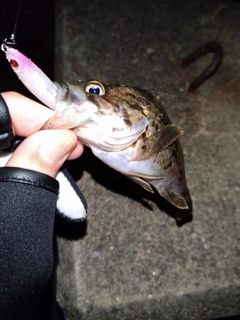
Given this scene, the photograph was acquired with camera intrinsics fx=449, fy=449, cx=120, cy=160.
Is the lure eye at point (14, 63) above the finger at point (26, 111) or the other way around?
above

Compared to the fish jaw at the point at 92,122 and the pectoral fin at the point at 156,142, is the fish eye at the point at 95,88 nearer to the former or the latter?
the fish jaw at the point at 92,122

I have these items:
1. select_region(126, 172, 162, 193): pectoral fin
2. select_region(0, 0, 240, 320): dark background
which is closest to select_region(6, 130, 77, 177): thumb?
select_region(126, 172, 162, 193): pectoral fin

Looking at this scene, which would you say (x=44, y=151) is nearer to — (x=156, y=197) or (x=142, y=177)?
(x=142, y=177)

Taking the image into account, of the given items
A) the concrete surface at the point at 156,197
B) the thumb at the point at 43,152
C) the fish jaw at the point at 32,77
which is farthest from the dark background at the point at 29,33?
the thumb at the point at 43,152

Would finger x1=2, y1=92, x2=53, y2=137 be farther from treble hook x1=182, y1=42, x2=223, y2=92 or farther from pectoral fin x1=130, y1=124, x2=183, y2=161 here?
treble hook x1=182, y1=42, x2=223, y2=92

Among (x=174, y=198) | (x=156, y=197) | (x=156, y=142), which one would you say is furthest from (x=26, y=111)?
(x=156, y=197)
